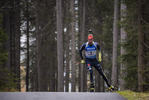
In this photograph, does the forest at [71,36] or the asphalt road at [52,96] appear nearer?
the asphalt road at [52,96]

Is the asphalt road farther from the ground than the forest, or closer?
closer

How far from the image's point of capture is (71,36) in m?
21.2

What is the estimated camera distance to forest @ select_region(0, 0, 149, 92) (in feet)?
35.6

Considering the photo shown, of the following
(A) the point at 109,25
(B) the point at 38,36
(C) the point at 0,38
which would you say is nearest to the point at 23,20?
(B) the point at 38,36

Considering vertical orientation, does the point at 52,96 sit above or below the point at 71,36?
below

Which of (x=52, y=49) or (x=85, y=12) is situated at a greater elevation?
(x=85, y=12)

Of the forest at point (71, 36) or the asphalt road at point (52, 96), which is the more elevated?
the forest at point (71, 36)

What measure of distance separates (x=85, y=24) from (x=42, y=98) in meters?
19.5

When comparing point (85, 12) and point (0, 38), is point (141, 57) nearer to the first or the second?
point (0, 38)

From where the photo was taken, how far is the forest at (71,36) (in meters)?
10.8

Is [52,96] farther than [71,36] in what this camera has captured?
No

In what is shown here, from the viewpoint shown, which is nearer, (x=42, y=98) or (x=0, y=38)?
(x=42, y=98)

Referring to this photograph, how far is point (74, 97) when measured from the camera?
7117 mm

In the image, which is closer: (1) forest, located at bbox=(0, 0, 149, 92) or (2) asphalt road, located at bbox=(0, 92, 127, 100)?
(2) asphalt road, located at bbox=(0, 92, 127, 100)
